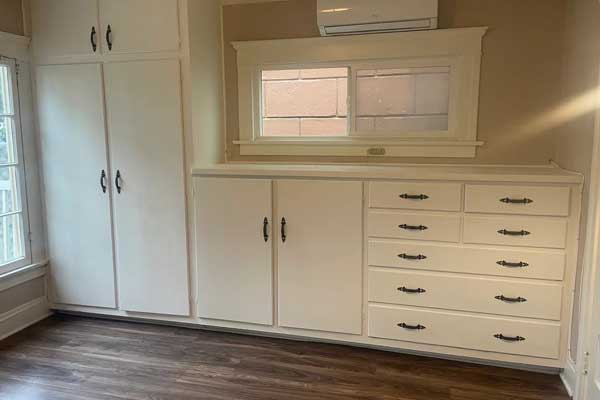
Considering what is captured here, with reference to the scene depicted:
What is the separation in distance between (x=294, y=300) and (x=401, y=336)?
0.66 metres

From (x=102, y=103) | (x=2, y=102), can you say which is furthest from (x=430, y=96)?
(x=2, y=102)

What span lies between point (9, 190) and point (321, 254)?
205 cm

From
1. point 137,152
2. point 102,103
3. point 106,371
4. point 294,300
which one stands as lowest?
point 106,371

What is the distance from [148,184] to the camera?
303 centimetres

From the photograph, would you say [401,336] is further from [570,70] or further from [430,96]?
[570,70]

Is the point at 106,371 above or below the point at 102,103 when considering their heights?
below

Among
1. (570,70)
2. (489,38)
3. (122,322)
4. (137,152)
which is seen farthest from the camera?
(122,322)

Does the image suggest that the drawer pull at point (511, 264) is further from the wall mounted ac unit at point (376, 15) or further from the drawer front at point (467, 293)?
the wall mounted ac unit at point (376, 15)

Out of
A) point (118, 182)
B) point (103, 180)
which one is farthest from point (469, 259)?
point (103, 180)

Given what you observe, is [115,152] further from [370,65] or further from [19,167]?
[370,65]

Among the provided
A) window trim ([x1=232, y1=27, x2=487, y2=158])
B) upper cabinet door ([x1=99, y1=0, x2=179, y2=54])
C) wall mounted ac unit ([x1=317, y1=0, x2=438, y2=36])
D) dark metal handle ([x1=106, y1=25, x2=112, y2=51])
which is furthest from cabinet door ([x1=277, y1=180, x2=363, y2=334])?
dark metal handle ([x1=106, y1=25, x2=112, y2=51])

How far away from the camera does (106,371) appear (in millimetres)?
2611

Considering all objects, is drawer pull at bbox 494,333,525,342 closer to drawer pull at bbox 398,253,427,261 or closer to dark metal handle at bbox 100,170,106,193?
drawer pull at bbox 398,253,427,261

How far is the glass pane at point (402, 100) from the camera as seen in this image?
3.00m
